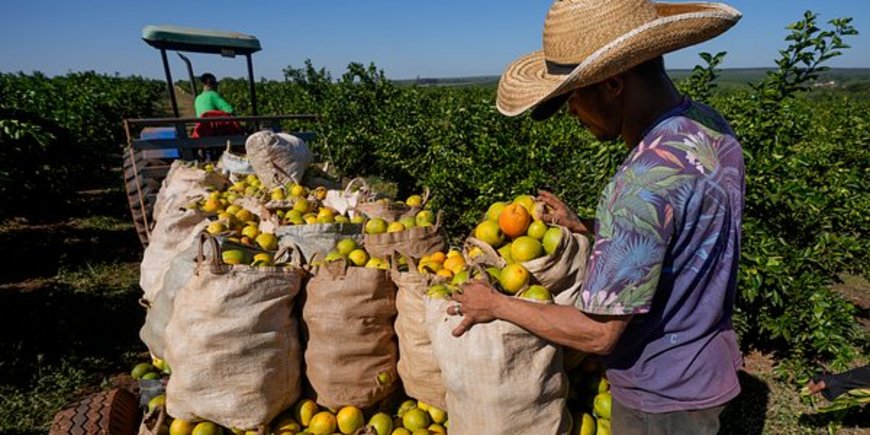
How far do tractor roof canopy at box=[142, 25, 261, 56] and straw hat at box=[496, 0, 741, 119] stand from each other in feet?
27.1

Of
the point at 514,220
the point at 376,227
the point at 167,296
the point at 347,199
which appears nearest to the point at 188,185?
the point at 347,199

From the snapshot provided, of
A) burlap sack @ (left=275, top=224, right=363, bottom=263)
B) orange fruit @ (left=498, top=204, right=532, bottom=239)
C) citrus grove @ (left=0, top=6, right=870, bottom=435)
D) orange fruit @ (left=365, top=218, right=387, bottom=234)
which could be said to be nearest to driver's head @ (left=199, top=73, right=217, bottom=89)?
citrus grove @ (left=0, top=6, right=870, bottom=435)

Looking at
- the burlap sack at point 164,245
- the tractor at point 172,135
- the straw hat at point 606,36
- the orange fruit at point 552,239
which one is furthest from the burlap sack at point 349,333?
the tractor at point 172,135

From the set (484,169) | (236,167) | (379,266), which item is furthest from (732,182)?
(236,167)

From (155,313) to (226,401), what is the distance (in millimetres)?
939

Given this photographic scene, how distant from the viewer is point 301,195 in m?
4.86

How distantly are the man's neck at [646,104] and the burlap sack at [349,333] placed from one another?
5.28 ft

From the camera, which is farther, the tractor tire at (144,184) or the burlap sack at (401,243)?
the tractor tire at (144,184)

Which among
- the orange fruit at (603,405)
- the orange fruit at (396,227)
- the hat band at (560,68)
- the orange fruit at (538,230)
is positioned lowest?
the orange fruit at (603,405)

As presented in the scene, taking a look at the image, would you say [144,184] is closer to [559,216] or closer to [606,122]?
[559,216]

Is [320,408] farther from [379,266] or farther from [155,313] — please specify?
[155,313]

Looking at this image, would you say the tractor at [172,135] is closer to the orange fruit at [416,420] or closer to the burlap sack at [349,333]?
the burlap sack at [349,333]

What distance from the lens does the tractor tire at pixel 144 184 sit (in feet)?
23.6

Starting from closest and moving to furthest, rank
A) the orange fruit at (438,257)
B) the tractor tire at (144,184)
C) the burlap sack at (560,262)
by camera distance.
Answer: the burlap sack at (560,262) → the orange fruit at (438,257) → the tractor tire at (144,184)
